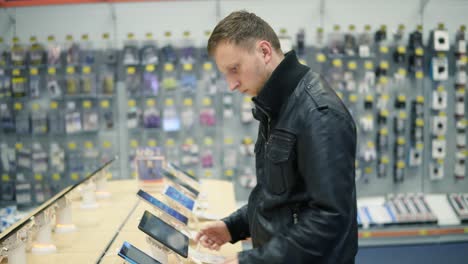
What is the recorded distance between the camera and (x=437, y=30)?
6.52 meters

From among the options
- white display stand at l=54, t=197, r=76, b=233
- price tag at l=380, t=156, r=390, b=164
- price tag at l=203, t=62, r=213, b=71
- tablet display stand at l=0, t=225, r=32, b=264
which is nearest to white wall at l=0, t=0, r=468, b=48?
price tag at l=203, t=62, r=213, b=71

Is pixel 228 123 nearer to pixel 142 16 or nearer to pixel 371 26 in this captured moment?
pixel 142 16

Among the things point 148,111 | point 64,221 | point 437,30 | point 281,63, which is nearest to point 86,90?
point 148,111

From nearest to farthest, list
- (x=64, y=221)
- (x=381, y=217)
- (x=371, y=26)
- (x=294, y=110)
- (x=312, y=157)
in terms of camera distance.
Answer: (x=312, y=157)
(x=294, y=110)
(x=64, y=221)
(x=381, y=217)
(x=371, y=26)

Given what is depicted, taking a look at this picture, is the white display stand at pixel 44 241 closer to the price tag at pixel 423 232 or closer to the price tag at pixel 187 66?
the price tag at pixel 187 66

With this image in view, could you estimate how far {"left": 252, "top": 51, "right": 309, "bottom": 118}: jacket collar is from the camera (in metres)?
1.83

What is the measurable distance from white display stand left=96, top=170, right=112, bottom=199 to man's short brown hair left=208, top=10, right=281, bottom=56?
2.70 meters

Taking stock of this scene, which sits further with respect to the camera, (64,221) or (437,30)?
(437,30)

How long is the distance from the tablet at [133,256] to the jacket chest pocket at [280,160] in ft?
2.16

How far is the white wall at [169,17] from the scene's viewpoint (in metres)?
6.57

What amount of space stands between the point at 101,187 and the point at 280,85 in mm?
2899

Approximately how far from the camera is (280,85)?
6.00 feet

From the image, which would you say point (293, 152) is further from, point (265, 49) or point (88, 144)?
point (88, 144)

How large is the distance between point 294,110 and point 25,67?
563 cm
